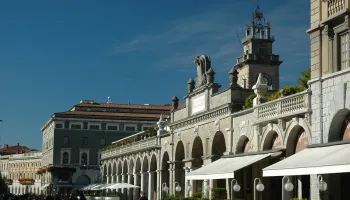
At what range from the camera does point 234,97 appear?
107ft

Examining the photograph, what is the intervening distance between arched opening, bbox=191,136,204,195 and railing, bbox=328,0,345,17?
1745 centimetres

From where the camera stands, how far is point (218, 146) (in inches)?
1375

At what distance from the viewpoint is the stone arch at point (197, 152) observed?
123 feet

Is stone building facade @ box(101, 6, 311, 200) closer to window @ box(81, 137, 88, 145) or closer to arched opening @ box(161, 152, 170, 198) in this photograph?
arched opening @ box(161, 152, 170, 198)

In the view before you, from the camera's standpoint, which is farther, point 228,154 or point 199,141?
point 199,141

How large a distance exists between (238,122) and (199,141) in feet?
23.2

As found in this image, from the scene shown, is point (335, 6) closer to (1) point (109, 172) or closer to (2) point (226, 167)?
(2) point (226, 167)

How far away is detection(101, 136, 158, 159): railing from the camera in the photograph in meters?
47.6

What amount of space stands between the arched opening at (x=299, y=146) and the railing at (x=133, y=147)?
2186 cm

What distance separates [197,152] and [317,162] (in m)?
20.2

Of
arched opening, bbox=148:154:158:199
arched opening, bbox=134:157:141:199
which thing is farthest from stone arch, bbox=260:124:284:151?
arched opening, bbox=134:157:141:199

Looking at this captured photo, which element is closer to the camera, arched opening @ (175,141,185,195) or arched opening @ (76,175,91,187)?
arched opening @ (175,141,185,195)

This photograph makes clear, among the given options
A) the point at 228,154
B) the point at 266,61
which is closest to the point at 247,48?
the point at 266,61

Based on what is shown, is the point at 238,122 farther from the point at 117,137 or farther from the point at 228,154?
the point at 117,137
